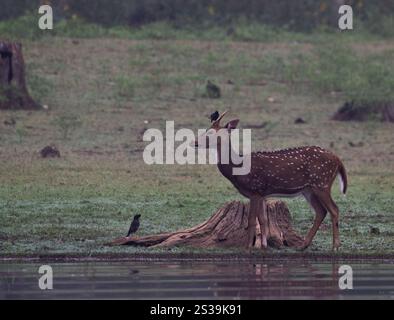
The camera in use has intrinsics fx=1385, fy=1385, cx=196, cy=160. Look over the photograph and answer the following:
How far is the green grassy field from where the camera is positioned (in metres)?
18.1

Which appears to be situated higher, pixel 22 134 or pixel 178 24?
pixel 178 24

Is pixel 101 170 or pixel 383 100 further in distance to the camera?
pixel 383 100

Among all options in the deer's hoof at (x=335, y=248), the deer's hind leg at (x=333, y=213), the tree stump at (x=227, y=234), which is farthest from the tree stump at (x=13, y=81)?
the deer's hoof at (x=335, y=248)

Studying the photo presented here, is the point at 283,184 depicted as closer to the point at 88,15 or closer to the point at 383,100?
the point at 383,100

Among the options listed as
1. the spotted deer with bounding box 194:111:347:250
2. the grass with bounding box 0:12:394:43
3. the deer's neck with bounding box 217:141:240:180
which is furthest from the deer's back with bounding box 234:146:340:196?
the grass with bounding box 0:12:394:43

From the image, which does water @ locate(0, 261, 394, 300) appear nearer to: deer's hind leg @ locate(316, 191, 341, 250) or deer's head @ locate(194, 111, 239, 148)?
deer's hind leg @ locate(316, 191, 341, 250)

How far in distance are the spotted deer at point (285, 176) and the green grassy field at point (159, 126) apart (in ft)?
1.61

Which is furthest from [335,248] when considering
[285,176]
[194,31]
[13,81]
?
[194,31]

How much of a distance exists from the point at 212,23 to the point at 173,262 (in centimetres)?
1846

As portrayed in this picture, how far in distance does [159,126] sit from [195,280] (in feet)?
38.9

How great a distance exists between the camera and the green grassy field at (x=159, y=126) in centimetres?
1806
